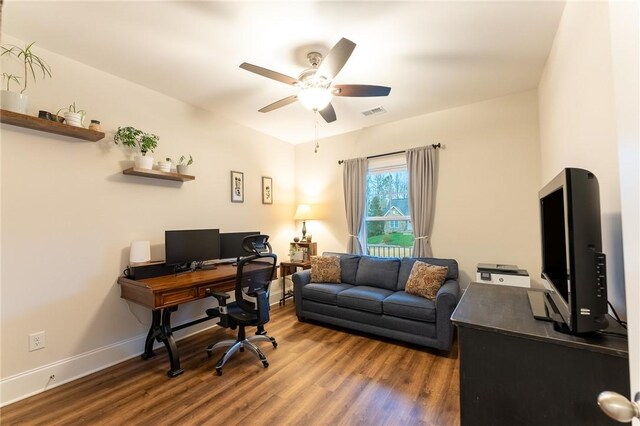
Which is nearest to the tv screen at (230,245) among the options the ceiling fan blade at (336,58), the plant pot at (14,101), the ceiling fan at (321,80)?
the ceiling fan at (321,80)

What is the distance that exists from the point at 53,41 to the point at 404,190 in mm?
3898

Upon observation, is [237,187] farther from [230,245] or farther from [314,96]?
[314,96]

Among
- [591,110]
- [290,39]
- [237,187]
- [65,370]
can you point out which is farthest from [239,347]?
[591,110]

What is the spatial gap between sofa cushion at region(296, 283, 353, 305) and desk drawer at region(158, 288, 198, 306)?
1389 mm

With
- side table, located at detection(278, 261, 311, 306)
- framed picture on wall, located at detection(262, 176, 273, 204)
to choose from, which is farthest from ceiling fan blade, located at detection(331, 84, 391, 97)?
side table, located at detection(278, 261, 311, 306)

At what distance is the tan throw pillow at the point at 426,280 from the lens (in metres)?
2.88

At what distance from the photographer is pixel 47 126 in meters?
2.14

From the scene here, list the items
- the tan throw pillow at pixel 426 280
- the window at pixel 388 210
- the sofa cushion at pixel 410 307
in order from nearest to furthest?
the sofa cushion at pixel 410 307, the tan throw pillow at pixel 426 280, the window at pixel 388 210

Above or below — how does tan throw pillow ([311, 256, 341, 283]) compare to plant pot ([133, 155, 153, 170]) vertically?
below

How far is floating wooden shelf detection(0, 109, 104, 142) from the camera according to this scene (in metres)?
1.97

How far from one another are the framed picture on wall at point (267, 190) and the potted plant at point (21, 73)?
254 centimetres

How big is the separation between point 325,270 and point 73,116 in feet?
9.77

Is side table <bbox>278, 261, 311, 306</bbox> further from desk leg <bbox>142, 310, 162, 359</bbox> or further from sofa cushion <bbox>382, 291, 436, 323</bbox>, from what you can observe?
desk leg <bbox>142, 310, 162, 359</bbox>

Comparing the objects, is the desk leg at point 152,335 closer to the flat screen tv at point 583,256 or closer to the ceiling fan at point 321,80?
the ceiling fan at point 321,80
